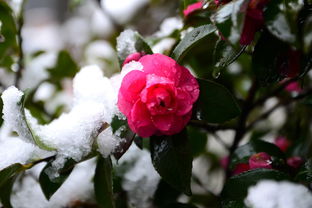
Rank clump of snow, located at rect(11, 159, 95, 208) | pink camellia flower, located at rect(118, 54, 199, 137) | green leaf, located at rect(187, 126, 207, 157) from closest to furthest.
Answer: pink camellia flower, located at rect(118, 54, 199, 137) → clump of snow, located at rect(11, 159, 95, 208) → green leaf, located at rect(187, 126, 207, 157)

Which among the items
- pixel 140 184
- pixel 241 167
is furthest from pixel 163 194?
pixel 241 167

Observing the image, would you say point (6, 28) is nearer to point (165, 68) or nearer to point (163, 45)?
point (163, 45)

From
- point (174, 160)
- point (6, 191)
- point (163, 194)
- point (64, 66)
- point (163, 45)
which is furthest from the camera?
point (64, 66)

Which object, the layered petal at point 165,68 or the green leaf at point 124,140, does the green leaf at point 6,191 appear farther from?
the layered petal at point 165,68

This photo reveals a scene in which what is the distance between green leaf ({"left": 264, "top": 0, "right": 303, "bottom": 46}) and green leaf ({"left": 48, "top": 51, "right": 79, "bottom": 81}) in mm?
736

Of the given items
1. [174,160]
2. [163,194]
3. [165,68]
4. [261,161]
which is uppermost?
[165,68]

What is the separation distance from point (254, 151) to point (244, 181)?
0.56 ft

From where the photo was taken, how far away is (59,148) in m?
0.66

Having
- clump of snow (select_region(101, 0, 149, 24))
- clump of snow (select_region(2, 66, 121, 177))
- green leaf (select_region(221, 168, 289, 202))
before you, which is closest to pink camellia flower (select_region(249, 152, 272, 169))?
green leaf (select_region(221, 168, 289, 202))

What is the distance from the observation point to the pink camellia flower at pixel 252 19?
52cm

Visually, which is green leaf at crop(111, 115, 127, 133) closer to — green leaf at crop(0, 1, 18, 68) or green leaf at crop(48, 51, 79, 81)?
green leaf at crop(0, 1, 18, 68)

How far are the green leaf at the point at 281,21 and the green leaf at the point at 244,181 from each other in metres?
0.23

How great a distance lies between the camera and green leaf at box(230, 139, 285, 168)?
2.48 ft

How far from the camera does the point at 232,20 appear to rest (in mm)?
492
